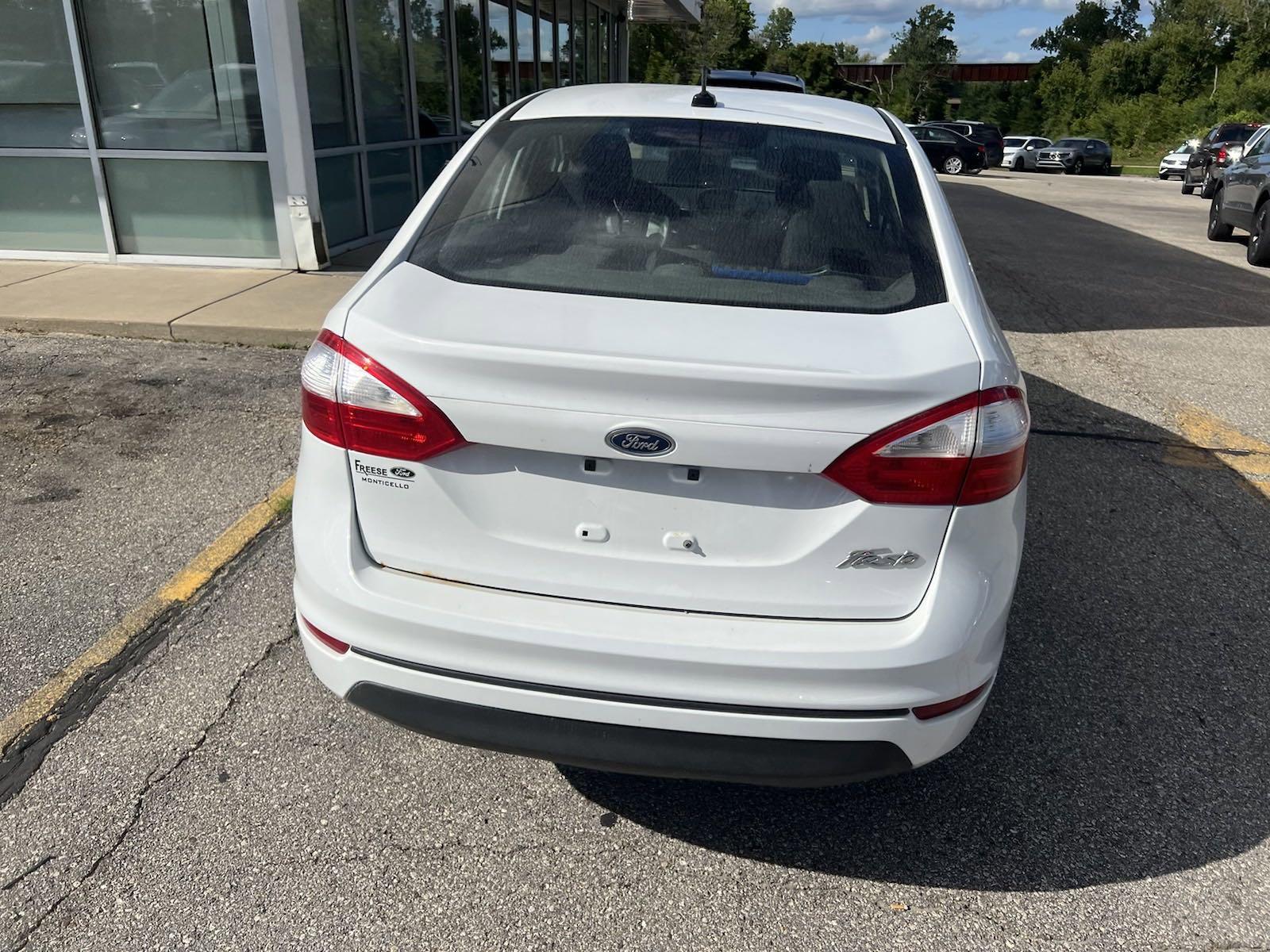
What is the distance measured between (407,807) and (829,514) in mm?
1343

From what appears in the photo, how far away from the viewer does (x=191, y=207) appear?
8500 mm

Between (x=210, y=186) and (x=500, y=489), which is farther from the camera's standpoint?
(x=210, y=186)

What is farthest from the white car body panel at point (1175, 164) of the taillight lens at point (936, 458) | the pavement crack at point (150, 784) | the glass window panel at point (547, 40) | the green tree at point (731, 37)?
the pavement crack at point (150, 784)

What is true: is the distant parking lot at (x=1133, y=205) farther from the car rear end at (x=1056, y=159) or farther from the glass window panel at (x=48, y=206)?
the glass window panel at (x=48, y=206)

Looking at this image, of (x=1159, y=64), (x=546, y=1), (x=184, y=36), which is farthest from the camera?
(x=1159, y=64)

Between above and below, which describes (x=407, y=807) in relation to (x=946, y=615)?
below

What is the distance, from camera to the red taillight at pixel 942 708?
2.07 metres

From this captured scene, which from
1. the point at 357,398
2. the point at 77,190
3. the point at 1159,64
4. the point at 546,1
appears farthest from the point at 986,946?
the point at 1159,64

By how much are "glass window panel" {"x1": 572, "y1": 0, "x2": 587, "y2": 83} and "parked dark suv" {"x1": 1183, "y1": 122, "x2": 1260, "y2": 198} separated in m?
13.1

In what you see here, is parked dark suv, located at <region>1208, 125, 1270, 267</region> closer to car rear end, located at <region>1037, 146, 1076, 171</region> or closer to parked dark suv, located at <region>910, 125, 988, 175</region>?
parked dark suv, located at <region>910, 125, 988, 175</region>

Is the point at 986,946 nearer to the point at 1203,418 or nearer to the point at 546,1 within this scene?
the point at 1203,418

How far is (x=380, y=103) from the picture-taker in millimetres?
9859

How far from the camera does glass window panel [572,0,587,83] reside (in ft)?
58.1

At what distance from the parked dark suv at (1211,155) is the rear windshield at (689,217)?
21.3m
